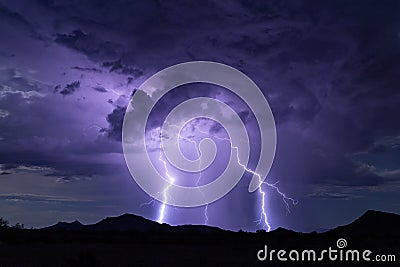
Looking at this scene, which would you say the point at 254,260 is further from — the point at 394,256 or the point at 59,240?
the point at 59,240

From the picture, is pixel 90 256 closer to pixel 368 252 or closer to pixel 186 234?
pixel 368 252

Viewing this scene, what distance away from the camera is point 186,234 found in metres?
79.8

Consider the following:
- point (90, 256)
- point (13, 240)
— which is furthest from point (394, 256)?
point (13, 240)

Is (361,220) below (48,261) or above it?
above

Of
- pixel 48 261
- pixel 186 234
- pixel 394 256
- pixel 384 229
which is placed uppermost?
pixel 384 229

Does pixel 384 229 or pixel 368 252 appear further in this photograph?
pixel 384 229

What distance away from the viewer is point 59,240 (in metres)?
66.9

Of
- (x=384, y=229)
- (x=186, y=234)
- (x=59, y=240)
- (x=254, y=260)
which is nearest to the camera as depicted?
(x=254, y=260)

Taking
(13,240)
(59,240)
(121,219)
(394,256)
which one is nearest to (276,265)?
(394,256)

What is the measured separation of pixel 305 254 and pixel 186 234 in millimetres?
38196

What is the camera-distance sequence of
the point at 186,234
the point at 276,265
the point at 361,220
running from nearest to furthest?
the point at 276,265, the point at 186,234, the point at 361,220

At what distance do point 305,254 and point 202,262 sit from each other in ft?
39.5

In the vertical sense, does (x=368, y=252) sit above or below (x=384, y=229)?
below

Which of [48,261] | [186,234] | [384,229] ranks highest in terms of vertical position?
[384,229]
